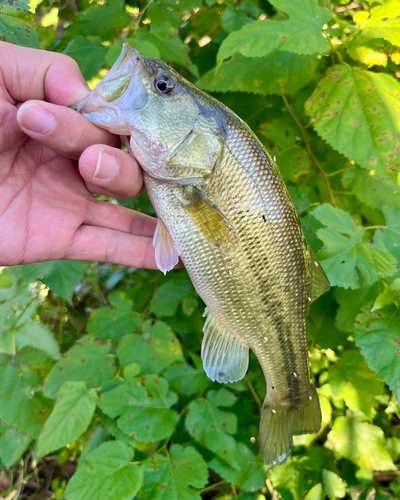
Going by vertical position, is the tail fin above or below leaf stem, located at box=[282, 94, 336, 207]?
below

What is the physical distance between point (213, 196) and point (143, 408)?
107 centimetres

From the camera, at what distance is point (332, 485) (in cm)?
190

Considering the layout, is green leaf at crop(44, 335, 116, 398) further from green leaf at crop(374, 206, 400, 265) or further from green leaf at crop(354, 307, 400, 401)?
green leaf at crop(374, 206, 400, 265)

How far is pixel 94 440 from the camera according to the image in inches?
76.5

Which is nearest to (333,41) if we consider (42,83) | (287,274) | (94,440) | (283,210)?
(283,210)

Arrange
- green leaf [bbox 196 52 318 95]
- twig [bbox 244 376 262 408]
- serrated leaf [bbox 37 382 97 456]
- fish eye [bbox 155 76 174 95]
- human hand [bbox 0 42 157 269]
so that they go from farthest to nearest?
twig [bbox 244 376 262 408]
green leaf [bbox 196 52 318 95]
serrated leaf [bbox 37 382 97 456]
fish eye [bbox 155 76 174 95]
human hand [bbox 0 42 157 269]

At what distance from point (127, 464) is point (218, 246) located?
106cm

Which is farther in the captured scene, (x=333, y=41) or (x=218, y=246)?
(x=333, y=41)

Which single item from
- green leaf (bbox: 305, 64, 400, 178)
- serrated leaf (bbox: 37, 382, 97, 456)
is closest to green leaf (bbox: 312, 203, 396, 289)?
green leaf (bbox: 305, 64, 400, 178)

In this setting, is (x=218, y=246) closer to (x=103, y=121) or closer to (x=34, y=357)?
(x=103, y=121)

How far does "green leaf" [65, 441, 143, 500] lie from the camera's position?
143 cm

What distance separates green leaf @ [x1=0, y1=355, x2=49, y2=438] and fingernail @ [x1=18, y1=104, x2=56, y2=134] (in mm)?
1370

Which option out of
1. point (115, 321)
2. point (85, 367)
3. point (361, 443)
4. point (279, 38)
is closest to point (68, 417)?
point (85, 367)

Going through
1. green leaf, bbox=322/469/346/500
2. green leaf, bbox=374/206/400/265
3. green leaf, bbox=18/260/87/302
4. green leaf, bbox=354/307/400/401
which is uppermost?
green leaf, bbox=374/206/400/265
